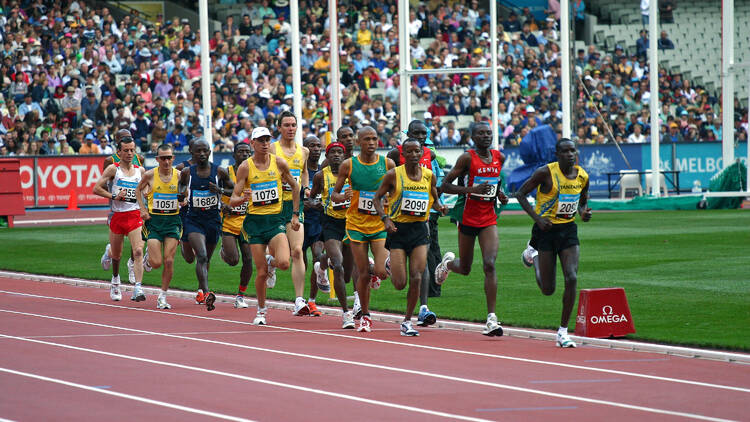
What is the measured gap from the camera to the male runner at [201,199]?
15969 mm

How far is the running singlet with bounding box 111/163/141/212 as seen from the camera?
55.8ft

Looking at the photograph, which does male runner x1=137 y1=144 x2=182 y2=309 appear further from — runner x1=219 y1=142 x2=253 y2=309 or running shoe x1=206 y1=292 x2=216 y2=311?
running shoe x1=206 y1=292 x2=216 y2=311

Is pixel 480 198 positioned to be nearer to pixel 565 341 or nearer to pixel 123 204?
pixel 565 341

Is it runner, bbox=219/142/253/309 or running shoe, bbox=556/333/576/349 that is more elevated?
runner, bbox=219/142/253/309

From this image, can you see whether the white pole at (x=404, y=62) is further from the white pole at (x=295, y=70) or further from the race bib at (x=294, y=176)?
the race bib at (x=294, y=176)

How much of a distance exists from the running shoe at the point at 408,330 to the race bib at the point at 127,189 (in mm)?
5610

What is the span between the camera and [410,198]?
12992 mm

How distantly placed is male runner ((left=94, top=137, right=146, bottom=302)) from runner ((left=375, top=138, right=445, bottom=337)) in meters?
5.11

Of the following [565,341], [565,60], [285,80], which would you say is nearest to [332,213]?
[565,341]

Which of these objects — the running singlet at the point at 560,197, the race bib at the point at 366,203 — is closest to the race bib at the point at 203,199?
the race bib at the point at 366,203

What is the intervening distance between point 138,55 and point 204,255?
25.7m

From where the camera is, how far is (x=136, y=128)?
37.1 meters

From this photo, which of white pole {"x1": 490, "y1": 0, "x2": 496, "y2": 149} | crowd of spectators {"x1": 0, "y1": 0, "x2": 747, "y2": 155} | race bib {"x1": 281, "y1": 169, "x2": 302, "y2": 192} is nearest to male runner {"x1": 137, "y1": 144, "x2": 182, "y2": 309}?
race bib {"x1": 281, "y1": 169, "x2": 302, "y2": 192}

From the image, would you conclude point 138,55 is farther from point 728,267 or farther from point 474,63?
point 728,267
